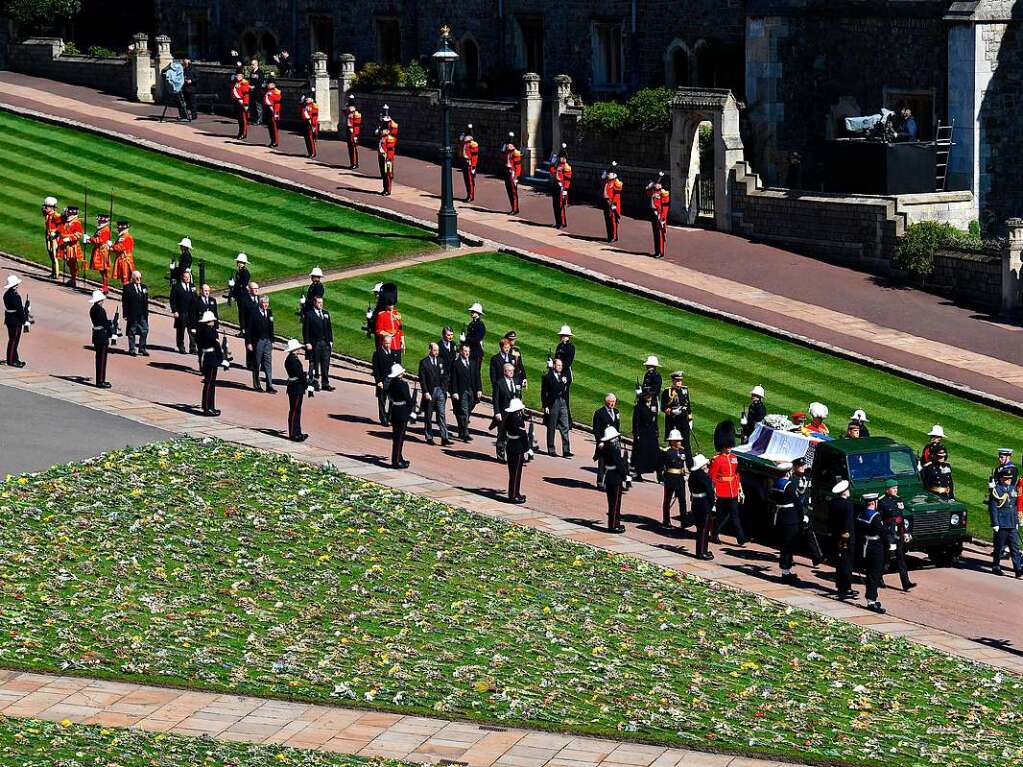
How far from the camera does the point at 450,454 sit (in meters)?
32.8

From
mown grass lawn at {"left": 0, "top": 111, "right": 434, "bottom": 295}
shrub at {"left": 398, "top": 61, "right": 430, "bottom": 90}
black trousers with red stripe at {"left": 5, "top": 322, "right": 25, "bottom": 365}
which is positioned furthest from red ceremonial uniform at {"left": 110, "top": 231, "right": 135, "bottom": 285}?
shrub at {"left": 398, "top": 61, "right": 430, "bottom": 90}

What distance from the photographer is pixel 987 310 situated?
4278 centimetres

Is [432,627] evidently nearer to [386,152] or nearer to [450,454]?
[450,454]

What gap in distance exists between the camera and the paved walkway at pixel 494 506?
25.6 meters

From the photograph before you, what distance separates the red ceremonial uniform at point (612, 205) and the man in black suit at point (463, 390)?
12943 millimetres

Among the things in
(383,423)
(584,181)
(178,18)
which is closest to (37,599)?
(383,423)

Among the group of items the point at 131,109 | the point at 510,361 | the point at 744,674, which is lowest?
the point at 744,674

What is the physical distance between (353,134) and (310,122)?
1609mm

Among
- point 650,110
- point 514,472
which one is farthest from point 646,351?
point 650,110

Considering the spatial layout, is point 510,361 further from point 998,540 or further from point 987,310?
point 987,310

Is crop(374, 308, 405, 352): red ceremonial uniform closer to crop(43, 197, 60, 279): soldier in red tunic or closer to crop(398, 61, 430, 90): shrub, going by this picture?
crop(43, 197, 60, 279): soldier in red tunic

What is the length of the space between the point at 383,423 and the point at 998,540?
1076 centimetres

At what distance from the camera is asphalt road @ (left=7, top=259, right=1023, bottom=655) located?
2730cm

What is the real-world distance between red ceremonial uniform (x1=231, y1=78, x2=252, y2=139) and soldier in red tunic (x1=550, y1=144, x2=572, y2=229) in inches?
429
